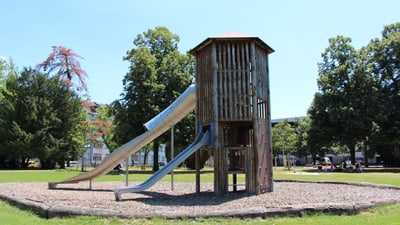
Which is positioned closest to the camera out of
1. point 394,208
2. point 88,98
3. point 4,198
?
point 394,208

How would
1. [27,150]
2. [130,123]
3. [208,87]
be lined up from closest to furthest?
[208,87], [130,123], [27,150]

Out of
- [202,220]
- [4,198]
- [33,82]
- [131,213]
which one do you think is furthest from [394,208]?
[33,82]

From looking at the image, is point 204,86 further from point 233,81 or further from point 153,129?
point 153,129

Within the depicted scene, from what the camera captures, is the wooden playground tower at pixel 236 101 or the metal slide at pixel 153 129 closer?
the wooden playground tower at pixel 236 101

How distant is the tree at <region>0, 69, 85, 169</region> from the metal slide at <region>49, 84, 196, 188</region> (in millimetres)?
35221

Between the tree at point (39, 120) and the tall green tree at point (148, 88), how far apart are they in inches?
502

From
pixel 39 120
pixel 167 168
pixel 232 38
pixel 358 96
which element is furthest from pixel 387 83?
pixel 39 120

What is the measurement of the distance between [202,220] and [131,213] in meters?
1.74

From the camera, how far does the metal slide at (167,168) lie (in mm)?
13394

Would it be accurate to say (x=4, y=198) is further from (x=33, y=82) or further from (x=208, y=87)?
(x=33, y=82)

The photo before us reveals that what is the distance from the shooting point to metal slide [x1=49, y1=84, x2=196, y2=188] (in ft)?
54.1

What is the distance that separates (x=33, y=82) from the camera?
178 feet

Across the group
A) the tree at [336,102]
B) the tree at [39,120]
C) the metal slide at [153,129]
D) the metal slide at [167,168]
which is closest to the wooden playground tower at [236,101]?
the metal slide at [167,168]

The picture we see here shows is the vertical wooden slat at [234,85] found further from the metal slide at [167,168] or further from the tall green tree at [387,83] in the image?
the tall green tree at [387,83]
